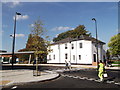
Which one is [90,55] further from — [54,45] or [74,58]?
[54,45]

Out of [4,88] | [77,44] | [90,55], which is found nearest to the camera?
[4,88]

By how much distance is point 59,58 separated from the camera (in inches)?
1638

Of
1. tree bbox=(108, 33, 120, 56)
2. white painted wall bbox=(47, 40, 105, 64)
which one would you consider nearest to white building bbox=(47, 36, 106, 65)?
white painted wall bbox=(47, 40, 105, 64)

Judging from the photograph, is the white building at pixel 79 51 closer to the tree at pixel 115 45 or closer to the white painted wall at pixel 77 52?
the white painted wall at pixel 77 52

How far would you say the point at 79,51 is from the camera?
1430 inches

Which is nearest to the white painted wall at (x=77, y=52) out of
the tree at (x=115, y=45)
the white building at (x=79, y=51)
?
the white building at (x=79, y=51)

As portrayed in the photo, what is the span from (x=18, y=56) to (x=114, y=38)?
37.6 m

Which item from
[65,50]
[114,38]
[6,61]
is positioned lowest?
[6,61]

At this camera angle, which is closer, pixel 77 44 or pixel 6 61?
pixel 77 44

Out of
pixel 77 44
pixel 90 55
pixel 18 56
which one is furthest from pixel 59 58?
pixel 18 56

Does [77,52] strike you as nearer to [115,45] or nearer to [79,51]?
[79,51]

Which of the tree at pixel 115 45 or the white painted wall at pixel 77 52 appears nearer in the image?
the white painted wall at pixel 77 52

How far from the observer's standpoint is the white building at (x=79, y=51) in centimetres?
3450

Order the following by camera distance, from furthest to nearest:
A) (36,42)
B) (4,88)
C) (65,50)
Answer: (65,50)
(36,42)
(4,88)
